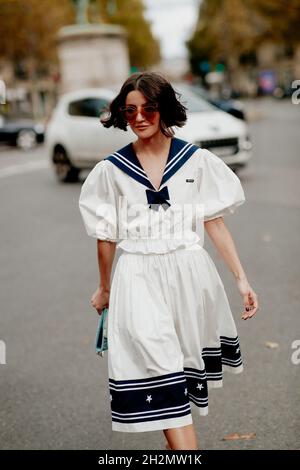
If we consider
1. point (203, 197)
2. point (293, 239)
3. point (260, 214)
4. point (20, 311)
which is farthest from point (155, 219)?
point (260, 214)

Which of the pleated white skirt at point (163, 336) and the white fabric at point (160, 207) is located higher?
the white fabric at point (160, 207)

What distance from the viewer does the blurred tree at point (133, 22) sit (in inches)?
3068

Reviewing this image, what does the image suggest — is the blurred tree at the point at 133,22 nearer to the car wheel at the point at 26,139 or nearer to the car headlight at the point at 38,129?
the car headlight at the point at 38,129

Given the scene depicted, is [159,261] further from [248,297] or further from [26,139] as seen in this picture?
[26,139]

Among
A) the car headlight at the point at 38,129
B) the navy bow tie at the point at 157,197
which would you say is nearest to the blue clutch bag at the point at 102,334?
the navy bow tie at the point at 157,197

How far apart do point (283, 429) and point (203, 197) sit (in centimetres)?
135

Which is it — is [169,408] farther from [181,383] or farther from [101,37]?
[101,37]

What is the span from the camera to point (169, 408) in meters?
2.72

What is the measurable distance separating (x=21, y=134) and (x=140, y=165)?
24.0m

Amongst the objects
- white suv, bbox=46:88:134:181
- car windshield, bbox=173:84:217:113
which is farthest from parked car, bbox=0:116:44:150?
car windshield, bbox=173:84:217:113

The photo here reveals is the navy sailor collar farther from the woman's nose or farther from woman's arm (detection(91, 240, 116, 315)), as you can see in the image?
woman's arm (detection(91, 240, 116, 315))

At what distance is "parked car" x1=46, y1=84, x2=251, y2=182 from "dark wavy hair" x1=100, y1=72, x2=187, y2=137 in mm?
9115

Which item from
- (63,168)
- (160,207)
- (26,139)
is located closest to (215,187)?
(160,207)

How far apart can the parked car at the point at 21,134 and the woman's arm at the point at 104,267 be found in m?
23.7
